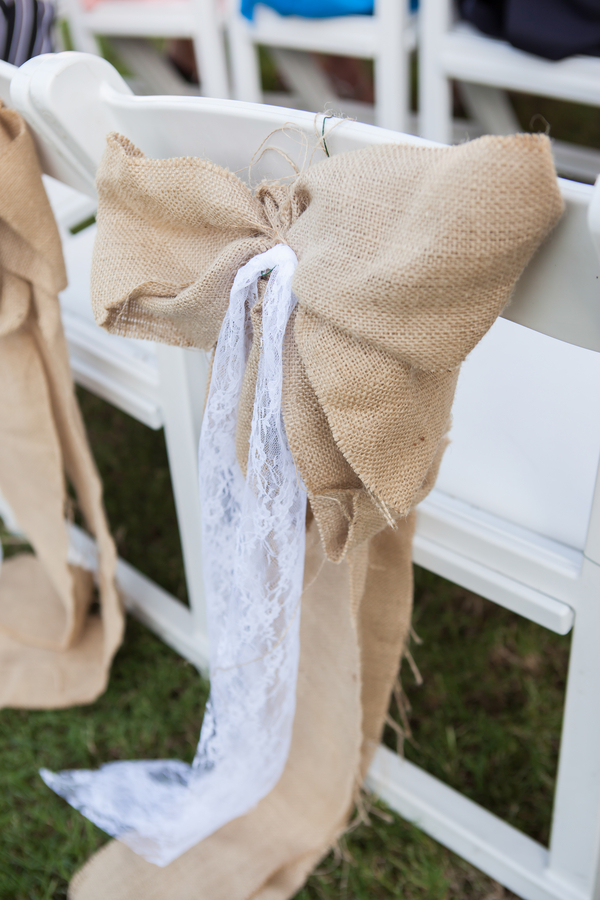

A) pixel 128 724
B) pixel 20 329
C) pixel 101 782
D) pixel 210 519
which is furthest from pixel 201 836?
pixel 20 329

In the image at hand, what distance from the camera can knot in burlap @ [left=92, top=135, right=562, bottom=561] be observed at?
0.40 metres

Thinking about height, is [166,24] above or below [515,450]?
above

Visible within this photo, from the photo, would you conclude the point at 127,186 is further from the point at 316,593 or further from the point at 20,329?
the point at 316,593

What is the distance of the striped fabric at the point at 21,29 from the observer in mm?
813

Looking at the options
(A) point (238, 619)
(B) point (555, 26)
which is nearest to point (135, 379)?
(A) point (238, 619)

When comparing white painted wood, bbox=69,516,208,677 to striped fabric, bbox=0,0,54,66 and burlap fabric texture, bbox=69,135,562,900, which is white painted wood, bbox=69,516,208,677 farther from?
striped fabric, bbox=0,0,54,66

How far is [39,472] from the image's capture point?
36.9 inches

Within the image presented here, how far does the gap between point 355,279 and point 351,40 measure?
41.8 inches

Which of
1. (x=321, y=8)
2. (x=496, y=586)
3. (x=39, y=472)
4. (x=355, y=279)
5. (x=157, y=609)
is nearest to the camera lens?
(x=355, y=279)

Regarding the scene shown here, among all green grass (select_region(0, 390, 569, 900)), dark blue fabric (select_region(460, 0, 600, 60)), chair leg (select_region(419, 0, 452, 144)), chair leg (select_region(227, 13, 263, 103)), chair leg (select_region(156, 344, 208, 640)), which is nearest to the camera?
chair leg (select_region(156, 344, 208, 640))

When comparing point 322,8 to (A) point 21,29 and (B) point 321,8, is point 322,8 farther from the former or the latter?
(A) point 21,29

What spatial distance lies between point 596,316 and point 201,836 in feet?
2.39

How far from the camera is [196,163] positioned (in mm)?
509

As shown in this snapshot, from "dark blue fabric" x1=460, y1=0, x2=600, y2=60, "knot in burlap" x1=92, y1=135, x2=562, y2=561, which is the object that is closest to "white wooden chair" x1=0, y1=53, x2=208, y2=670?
"knot in burlap" x1=92, y1=135, x2=562, y2=561
